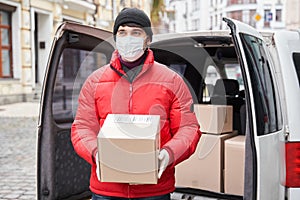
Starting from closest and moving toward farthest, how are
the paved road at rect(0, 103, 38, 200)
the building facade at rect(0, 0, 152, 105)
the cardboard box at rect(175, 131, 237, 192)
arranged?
the cardboard box at rect(175, 131, 237, 192) < the paved road at rect(0, 103, 38, 200) < the building facade at rect(0, 0, 152, 105)

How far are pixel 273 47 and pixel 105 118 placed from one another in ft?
4.24

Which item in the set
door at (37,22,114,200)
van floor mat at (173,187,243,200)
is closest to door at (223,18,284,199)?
van floor mat at (173,187,243,200)

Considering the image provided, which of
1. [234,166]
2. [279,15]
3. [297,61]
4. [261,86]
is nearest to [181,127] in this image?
[261,86]

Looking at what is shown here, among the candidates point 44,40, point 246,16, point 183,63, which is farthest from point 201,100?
point 246,16

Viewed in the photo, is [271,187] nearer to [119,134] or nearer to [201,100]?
[119,134]

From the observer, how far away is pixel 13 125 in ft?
36.4

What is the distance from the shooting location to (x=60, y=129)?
130 inches

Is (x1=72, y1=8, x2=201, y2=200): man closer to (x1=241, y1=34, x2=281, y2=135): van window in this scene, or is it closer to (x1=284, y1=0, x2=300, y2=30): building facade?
(x1=241, y1=34, x2=281, y2=135): van window

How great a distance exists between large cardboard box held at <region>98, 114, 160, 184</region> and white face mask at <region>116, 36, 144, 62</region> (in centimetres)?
41

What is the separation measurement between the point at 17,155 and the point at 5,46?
1005 centimetres

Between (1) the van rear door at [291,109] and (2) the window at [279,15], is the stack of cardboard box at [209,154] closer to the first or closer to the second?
(1) the van rear door at [291,109]

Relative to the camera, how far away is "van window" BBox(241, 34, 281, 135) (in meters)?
2.46

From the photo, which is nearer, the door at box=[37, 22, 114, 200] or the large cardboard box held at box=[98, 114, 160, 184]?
the large cardboard box held at box=[98, 114, 160, 184]

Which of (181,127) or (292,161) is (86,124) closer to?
(181,127)
